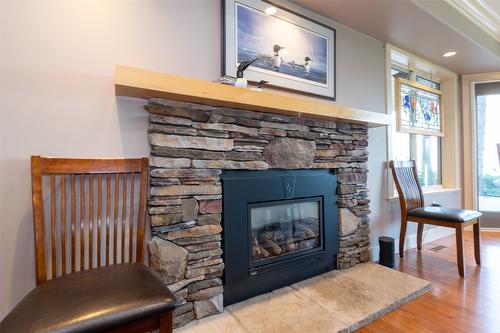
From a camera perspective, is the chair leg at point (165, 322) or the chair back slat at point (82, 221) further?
the chair back slat at point (82, 221)

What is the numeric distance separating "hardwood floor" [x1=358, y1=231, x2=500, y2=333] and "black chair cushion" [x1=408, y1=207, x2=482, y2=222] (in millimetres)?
464

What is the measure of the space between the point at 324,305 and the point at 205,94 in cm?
144

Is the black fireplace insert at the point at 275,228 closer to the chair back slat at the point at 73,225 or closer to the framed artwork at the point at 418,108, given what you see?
the chair back slat at the point at 73,225

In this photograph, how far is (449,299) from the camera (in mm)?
1739

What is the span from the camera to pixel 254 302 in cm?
160

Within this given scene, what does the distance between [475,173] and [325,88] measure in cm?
305

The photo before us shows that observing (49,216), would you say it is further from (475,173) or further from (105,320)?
(475,173)

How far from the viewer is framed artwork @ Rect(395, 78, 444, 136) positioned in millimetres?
2816

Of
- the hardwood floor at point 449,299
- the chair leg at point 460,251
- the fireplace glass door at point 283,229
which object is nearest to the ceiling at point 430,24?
the fireplace glass door at point 283,229

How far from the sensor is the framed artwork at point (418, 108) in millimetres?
2816

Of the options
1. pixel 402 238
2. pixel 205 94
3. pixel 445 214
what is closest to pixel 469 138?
pixel 445 214

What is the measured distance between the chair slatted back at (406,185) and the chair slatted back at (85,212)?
2.32 meters

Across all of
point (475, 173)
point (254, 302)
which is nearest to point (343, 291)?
point (254, 302)

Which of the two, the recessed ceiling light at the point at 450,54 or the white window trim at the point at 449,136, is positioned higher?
the recessed ceiling light at the point at 450,54
